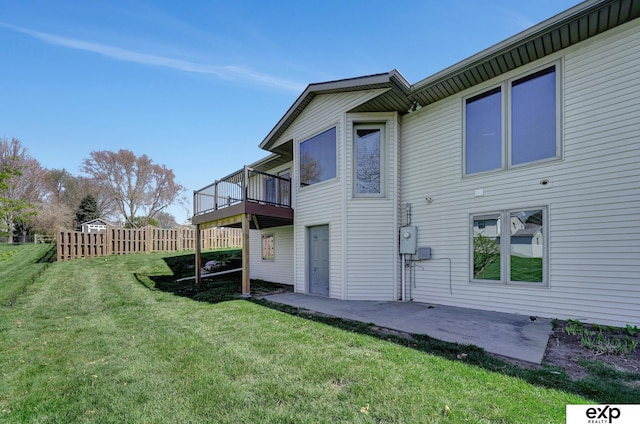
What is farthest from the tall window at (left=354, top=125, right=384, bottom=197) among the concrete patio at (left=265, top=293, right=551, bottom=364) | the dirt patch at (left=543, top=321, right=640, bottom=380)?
the dirt patch at (left=543, top=321, right=640, bottom=380)

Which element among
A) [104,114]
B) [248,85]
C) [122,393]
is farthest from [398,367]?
[104,114]

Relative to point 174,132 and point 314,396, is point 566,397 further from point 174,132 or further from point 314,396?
point 174,132

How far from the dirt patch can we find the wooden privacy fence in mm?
16384

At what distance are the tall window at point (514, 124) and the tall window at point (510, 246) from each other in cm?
115

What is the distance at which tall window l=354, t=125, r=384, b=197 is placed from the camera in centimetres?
795

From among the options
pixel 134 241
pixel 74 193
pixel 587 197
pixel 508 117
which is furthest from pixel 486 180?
pixel 74 193

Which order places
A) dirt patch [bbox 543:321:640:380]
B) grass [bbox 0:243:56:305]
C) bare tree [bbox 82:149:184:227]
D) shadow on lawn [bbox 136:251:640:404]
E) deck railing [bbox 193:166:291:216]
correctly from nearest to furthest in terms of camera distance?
shadow on lawn [bbox 136:251:640:404] < dirt patch [bbox 543:321:640:380] < grass [bbox 0:243:56:305] < deck railing [bbox 193:166:291:216] < bare tree [bbox 82:149:184:227]

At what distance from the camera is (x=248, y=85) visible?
11.3 meters

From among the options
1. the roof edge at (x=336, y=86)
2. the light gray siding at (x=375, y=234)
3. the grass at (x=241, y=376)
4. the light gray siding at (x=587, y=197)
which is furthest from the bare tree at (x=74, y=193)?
the light gray siding at (x=587, y=197)

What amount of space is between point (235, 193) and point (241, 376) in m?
7.25

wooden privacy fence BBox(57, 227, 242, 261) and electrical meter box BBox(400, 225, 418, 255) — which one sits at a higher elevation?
electrical meter box BBox(400, 225, 418, 255)

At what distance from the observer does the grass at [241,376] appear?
247cm

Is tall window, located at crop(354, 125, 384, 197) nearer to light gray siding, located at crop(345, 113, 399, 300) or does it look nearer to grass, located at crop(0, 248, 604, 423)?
light gray siding, located at crop(345, 113, 399, 300)

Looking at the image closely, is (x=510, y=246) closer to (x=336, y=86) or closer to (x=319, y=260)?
(x=319, y=260)
